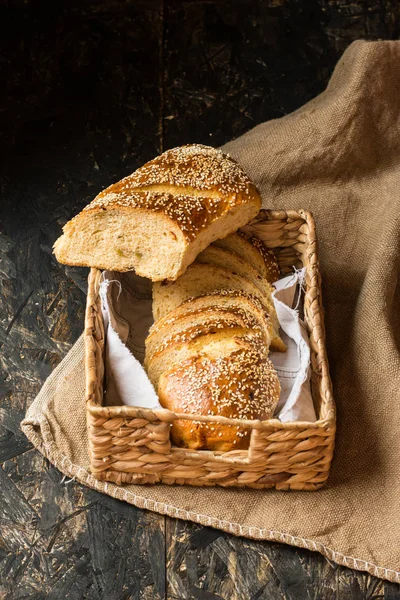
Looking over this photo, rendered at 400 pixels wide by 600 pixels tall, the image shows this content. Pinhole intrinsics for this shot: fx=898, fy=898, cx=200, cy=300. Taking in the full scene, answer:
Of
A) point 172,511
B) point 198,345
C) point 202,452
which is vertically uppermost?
point 198,345

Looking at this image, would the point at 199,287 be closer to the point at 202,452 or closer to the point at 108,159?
the point at 202,452

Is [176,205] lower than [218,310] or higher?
higher

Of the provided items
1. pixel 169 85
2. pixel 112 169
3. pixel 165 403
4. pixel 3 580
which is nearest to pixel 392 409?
pixel 165 403

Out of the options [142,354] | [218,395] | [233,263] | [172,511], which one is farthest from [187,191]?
[172,511]

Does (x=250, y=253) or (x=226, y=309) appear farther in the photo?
(x=250, y=253)

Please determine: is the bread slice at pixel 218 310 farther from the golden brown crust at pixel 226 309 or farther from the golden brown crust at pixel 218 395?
the golden brown crust at pixel 218 395

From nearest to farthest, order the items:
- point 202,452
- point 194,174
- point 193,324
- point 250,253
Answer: point 202,452 → point 193,324 → point 194,174 → point 250,253

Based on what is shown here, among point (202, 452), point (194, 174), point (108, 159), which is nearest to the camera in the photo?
point (202, 452)

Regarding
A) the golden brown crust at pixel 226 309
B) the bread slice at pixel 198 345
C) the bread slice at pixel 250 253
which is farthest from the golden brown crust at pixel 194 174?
the bread slice at pixel 198 345
